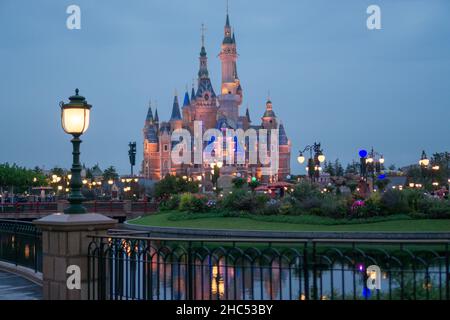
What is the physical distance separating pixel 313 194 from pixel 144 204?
75.8 ft

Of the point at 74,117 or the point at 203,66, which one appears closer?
the point at 74,117

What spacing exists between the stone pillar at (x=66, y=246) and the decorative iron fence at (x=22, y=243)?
367 centimetres

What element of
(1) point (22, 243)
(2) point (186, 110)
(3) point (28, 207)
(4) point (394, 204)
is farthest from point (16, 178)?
(1) point (22, 243)

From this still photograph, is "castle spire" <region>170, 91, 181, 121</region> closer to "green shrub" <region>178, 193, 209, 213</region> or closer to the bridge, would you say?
the bridge

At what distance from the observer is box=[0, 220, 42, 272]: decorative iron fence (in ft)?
43.4

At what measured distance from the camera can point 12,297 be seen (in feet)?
35.8

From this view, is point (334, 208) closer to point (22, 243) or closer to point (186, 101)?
point (22, 243)

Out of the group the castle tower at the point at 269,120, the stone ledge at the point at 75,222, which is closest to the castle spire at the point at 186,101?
the castle tower at the point at 269,120

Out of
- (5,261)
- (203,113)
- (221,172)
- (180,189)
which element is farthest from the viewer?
(203,113)

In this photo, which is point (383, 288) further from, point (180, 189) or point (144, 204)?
point (180, 189)

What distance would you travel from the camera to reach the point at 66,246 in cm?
914

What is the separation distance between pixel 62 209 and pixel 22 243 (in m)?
36.1

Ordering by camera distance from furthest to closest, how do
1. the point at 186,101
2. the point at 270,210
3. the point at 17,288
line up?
the point at 186,101
the point at 270,210
the point at 17,288
